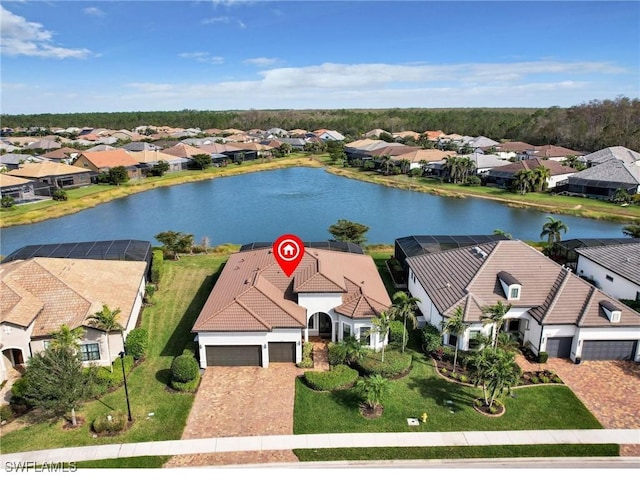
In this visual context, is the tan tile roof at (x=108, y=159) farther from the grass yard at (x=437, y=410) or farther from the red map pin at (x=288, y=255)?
the grass yard at (x=437, y=410)

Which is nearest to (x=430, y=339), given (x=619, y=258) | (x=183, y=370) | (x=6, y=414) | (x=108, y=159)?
(x=183, y=370)

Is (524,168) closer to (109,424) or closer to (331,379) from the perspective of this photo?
(331,379)

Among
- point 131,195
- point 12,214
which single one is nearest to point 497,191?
point 131,195

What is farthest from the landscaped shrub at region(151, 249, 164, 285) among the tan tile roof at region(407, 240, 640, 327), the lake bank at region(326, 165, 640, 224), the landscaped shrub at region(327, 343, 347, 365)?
the lake bank at region(326, 165, 640, 224)

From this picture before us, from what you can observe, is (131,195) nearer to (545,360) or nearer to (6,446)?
(6,446)

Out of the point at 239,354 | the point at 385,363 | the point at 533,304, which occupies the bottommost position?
the point at 385,363

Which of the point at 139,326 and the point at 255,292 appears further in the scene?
the point at 139,326

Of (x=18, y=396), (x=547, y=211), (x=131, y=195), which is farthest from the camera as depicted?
(x=131, y=195)

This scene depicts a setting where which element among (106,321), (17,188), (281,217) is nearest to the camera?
(106,321)
